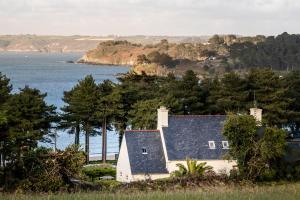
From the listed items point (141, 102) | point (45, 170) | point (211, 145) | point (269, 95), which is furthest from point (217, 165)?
point (269, 95)

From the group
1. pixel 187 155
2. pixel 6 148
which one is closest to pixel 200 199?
pixel 6 148

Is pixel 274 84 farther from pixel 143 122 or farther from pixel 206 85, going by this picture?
pixel 143 122

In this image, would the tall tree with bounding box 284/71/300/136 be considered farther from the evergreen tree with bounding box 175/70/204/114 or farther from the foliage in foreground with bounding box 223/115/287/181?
the foliage in foreground with bounding box 223/115/287/181

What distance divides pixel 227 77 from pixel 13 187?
114 feet

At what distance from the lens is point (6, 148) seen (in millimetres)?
29562

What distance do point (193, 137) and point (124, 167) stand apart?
158 inches

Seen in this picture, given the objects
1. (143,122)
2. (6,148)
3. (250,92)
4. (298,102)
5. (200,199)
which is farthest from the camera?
(298,102)

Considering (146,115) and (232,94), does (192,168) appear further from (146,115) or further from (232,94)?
(232,94)

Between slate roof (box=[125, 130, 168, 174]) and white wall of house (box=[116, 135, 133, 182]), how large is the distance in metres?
0.33

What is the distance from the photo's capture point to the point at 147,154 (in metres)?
38.0

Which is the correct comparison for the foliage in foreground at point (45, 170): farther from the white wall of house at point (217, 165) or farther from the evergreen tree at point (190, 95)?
the evergreen tree at point (190, 95)

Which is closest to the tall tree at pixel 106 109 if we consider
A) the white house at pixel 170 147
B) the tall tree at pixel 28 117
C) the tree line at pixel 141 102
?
the tree line at pixel 141 102

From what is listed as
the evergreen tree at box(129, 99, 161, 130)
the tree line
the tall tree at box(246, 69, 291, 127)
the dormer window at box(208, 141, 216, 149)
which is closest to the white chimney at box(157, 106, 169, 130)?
the dormer window at box(208, 141, 216, 149)

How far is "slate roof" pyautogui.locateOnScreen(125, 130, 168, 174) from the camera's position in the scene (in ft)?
123
